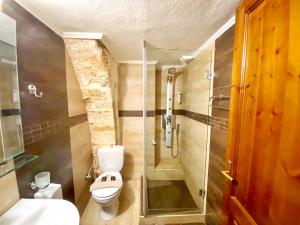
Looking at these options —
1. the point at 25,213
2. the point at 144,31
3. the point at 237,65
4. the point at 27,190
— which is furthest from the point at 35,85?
the point at 237,65

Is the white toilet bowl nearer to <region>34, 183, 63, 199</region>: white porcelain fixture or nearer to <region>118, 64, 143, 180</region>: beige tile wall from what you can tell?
<region>34, 183, 63, 199</region>: white porcelain fixture

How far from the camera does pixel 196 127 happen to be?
2129 mm

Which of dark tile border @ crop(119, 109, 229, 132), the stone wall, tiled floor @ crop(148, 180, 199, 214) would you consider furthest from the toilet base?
dark tile border @ crop(119, 109, 229, 132)

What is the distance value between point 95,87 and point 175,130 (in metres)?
1.65

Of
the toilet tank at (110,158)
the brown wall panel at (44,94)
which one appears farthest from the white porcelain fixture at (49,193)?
the toilet tank at (110,158)

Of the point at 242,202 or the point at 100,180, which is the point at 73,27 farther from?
the point at 242,202

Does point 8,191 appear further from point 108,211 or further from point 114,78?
point 114,78

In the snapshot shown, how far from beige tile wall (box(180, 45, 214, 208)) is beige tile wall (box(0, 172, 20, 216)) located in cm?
181

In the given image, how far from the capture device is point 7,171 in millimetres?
928

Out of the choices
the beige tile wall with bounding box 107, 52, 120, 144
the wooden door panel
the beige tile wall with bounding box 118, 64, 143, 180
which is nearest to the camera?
the wooden door panel

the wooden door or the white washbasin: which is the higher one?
the wooden door

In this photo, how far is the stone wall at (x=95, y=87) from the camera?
170cm

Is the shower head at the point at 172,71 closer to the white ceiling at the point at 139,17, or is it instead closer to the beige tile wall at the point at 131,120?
the beige tile wall at the point at 131,120

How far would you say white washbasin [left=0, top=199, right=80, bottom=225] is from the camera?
93 cm
